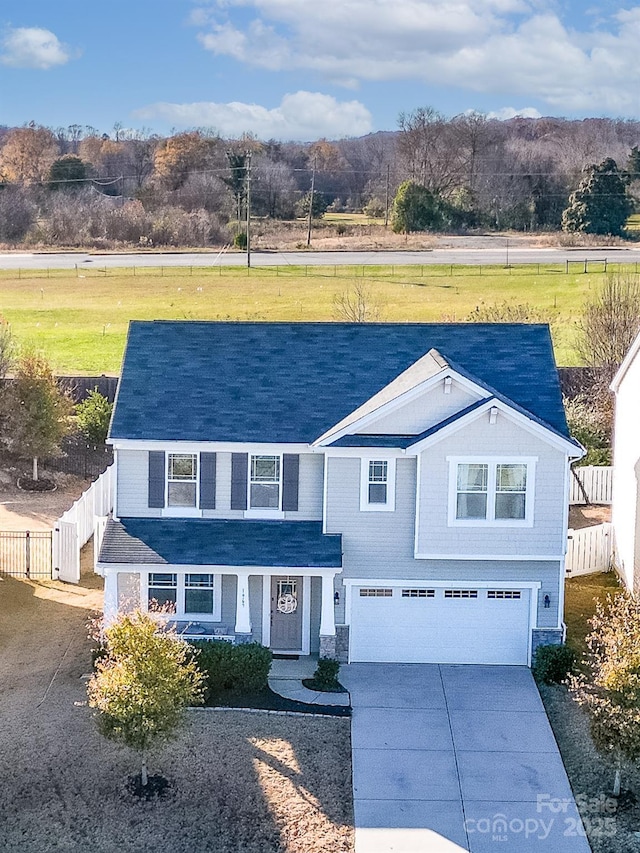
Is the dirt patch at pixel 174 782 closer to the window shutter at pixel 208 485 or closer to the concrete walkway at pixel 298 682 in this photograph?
the concrete walkway at pixel 298 682

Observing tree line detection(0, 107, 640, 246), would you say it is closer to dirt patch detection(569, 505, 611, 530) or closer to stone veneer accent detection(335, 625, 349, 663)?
dirt patch detection(569, 505, 611, 530)

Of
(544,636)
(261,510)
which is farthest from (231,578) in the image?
(544,636)

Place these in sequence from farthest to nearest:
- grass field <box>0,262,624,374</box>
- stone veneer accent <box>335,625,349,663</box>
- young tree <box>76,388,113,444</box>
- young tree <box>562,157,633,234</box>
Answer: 1. young tree <box>562,157,633,234</box>
2. grass field <box>0,262,624,374</box>
3. young tree <box>76,388,113,444</box>
4. stone veneer accent <box>335,625,349,663</box>

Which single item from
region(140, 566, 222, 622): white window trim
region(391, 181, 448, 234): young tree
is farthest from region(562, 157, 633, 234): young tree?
region(140, 566, 222, 622): white window trim

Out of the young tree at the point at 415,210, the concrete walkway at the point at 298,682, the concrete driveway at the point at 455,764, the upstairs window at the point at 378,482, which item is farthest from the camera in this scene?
the young tree at the point at 415,210

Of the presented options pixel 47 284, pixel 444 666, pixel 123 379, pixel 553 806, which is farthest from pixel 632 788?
pixel 47 284

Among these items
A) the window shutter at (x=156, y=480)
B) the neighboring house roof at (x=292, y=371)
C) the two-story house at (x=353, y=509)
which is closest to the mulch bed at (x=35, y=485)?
the neighboring house roof at (x=292, y=371)

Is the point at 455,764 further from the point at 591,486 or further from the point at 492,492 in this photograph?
the point at 591,486
